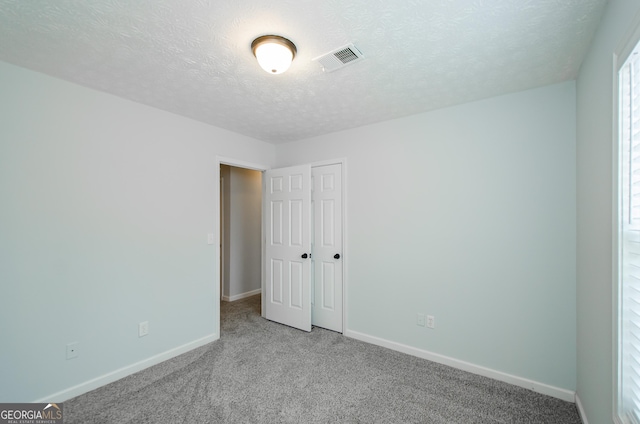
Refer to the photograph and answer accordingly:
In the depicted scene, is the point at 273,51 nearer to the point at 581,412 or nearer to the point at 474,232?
the point at 474,232

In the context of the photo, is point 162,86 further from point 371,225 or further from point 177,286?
point 371,225

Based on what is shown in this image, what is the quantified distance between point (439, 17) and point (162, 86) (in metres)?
2.11

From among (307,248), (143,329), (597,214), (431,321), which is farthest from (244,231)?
(597,214)

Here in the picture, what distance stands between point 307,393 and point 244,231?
3264mm

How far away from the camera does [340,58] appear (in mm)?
1818

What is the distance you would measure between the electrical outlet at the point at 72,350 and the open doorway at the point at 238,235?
2.41 m

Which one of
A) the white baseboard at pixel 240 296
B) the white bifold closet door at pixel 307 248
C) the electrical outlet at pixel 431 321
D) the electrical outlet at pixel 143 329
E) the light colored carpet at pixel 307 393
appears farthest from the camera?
the white baseboard at pixel 240 296

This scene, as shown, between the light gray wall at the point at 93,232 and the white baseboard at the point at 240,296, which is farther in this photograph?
the white baseboard at the point at 240,296

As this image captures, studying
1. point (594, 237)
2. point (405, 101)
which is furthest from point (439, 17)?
point (594, 237)

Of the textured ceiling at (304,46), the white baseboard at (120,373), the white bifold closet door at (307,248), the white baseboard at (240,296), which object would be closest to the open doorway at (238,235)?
the white baseboard at (240,296)

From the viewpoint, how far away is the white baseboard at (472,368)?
7.00 feet

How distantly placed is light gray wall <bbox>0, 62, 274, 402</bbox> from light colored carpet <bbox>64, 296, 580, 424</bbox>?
38 cm

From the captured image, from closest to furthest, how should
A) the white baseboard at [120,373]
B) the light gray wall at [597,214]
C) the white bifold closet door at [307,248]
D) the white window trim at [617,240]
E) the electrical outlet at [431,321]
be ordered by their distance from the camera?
the white window trim at [617,240], the light gray wall at [597,214], the white baseboard at [120,373], the electrical outlet at [431,321], the white bifold closet door at [307,248]

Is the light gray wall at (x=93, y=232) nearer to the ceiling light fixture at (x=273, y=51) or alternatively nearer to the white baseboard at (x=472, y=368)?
the ceiling light fixture at (x=273, y=51)
